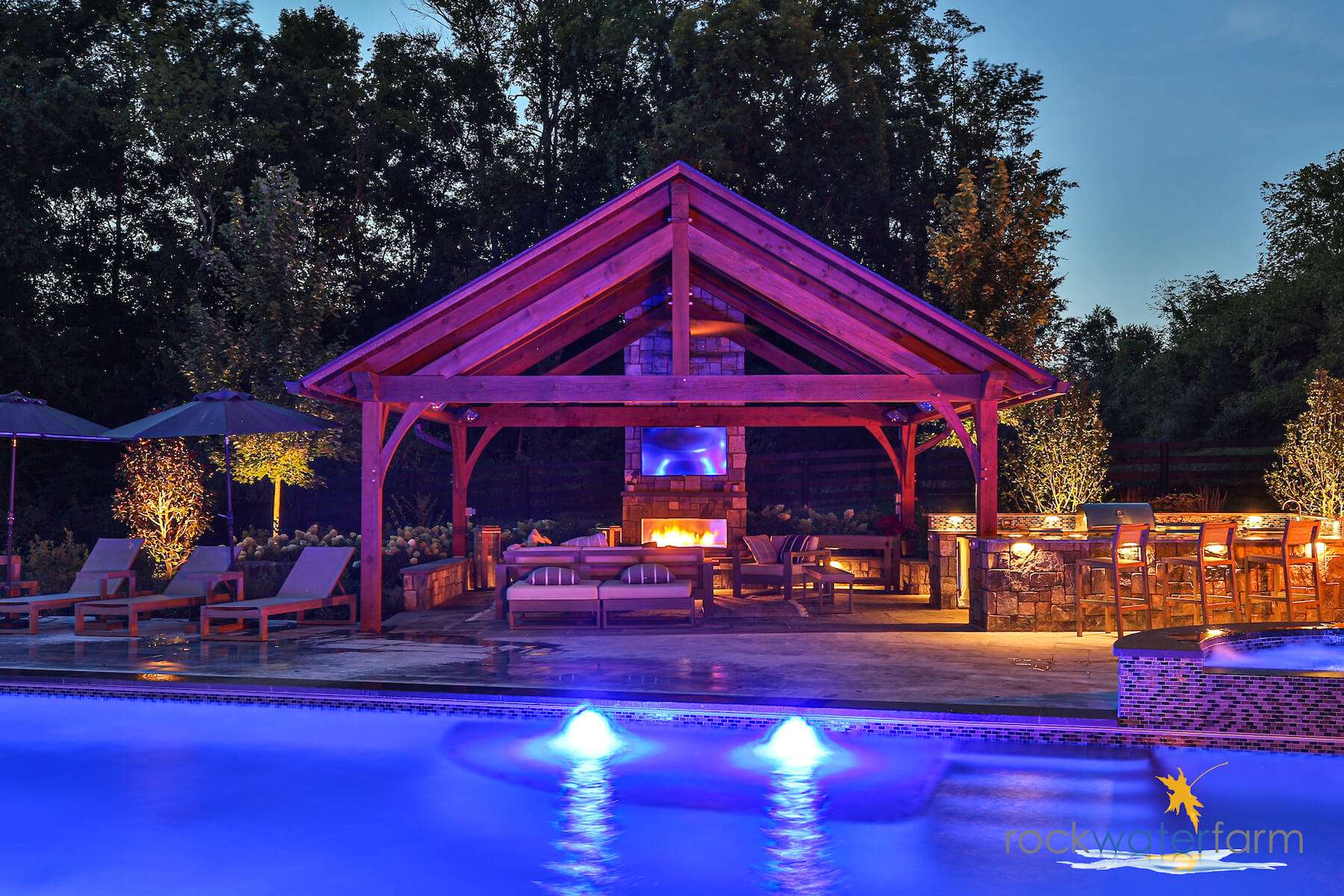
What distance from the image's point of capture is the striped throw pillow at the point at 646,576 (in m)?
11.7

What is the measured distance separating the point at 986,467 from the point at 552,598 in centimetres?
486

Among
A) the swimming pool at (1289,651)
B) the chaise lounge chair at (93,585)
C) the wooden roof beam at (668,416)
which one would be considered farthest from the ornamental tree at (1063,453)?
the chaise lounge chair at (93,585)

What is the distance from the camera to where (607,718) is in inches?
304

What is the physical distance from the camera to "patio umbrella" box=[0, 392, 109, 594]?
12.1 meters

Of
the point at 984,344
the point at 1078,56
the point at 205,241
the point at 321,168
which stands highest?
the point at 1078,56

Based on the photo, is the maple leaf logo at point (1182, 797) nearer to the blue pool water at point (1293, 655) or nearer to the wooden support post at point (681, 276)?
the blue pool water at point (1293, 655)

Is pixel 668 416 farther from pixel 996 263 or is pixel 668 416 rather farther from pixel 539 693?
pixel 539 693

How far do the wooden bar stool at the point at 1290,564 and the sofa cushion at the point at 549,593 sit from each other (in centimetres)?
657

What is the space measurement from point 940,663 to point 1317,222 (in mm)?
26404

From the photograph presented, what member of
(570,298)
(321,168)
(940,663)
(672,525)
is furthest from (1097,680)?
(321,168)

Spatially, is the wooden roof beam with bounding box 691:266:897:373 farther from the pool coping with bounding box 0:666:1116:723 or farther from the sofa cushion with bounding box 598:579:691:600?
the pool coping with bounding box 0:666:1116:723

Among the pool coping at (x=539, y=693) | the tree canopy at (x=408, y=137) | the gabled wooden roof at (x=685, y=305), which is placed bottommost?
the pool coping at (x=539, y=693)

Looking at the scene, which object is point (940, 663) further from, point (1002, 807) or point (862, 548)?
point (862, 548)

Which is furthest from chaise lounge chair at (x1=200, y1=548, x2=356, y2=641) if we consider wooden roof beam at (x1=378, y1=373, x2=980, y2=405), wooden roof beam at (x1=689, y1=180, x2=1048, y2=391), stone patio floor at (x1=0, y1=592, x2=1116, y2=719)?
wooden roof beam at (x1=689, y1=180, x2=1048, y2=391)
